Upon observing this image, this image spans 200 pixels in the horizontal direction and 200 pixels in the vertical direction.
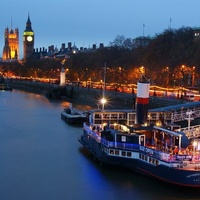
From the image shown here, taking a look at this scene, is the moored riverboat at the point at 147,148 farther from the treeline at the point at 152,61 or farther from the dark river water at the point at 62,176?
the treeline at the point at 152,61

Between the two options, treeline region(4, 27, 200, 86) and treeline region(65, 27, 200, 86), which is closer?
treeline region(65, 27, 200, 86)

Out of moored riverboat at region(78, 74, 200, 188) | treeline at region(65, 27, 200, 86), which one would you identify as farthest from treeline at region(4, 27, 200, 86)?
moored riverboat at region(78, 74, 200, 188)

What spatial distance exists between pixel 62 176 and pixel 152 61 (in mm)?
36597

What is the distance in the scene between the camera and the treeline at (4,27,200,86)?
54531mm

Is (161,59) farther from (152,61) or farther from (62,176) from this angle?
(62,176)

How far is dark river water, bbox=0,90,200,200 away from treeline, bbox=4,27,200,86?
23.9 m

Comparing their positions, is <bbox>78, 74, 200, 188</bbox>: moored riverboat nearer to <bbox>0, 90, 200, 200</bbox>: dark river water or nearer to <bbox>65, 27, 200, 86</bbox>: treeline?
<bbox>0, 90, 200, 200</bbox>: dark river water

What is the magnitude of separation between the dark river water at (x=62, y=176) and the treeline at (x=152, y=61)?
23.9 metres

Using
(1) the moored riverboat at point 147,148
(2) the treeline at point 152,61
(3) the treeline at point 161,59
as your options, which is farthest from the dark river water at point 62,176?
(2) the treeline at point 152,61

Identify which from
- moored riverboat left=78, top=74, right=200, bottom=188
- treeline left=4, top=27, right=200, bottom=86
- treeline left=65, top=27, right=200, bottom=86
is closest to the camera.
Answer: moored riverboat left=78, top=74, right=200, bottom=188

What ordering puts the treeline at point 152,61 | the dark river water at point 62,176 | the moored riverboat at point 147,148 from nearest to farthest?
the moored riverboat at point 147,148
the dark river water at point 62,176
the treeline at point 152,61

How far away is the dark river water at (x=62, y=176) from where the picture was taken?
20859 millimetres

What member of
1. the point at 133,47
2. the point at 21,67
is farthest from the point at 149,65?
the point at 21,67

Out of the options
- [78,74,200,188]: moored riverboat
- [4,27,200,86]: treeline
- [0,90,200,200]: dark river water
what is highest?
[4,27,200,86]: treeline
